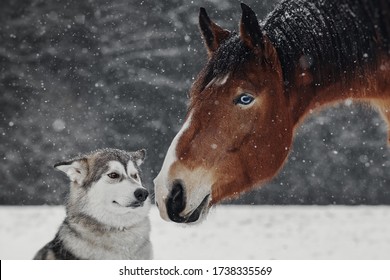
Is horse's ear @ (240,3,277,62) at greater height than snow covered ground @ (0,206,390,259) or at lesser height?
greater

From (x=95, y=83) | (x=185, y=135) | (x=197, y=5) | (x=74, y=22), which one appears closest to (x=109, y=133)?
(x=95, y=83)

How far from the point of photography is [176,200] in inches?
73.0

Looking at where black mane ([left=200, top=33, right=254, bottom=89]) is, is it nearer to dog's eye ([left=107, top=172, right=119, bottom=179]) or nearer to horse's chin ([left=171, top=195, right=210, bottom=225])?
horse's chin ([left=171, top=195, right=210, bottom=225])

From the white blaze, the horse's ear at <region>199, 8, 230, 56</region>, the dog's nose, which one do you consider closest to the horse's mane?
the horse's ear at <region>199, 8, 230, 56</region>

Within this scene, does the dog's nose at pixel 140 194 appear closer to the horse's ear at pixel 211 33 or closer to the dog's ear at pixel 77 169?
the dog's ear at pixel 77 169

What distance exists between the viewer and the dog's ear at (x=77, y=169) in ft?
7.88

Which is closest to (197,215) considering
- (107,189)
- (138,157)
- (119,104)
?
(107,189)

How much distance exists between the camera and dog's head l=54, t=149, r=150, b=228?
2.33 m

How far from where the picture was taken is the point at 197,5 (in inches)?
131

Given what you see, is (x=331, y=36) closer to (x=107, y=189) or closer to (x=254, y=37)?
(x=254, y=37)

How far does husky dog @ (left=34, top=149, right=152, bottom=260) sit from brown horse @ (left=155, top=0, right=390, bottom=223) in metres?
0.55

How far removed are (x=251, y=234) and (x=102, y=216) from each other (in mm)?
1324

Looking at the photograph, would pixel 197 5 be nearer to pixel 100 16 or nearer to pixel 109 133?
pixel 100 16

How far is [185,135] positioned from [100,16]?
179cm
